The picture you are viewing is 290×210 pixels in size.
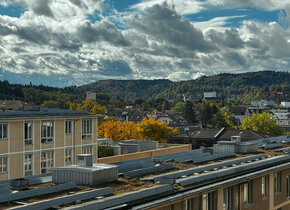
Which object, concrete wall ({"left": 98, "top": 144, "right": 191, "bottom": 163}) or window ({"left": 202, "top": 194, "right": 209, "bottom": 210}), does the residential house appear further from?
window ({"left": 202, "top": 194, "right": 209, "bottom": 210})

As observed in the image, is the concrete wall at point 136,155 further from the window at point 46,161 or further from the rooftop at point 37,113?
the rooftop at point 37,113

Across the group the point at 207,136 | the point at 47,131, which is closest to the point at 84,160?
the point at 47,131

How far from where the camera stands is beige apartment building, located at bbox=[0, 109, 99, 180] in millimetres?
35906

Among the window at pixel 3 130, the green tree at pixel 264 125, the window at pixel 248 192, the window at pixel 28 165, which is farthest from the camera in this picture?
the green tree at pixel 264 125

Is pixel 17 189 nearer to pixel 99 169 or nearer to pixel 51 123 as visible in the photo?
pixel 99 169

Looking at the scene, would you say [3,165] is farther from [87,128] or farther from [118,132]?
[118,132]

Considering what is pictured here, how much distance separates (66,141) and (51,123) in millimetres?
2967

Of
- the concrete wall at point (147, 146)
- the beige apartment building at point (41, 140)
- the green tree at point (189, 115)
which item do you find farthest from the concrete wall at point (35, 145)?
the green tree at point (189, 115)

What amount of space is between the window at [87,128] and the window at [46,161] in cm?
530

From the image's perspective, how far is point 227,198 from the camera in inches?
826

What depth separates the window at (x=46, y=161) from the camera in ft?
130

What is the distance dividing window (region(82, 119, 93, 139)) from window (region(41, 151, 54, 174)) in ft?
17.4

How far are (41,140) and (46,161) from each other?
7.90 ft

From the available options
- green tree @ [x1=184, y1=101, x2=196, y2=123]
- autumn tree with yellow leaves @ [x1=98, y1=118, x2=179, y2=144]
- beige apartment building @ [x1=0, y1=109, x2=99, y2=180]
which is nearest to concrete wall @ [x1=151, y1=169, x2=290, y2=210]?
beige apartment building @ [x1=0, y1=109, x2=99, y2=180]
